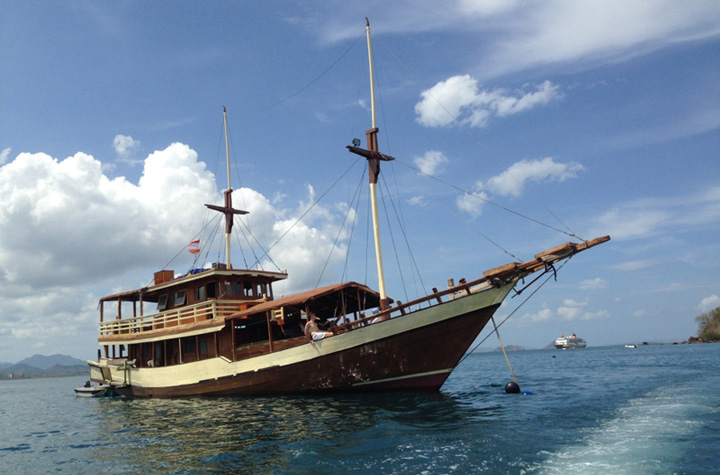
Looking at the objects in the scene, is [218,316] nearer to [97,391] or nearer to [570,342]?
[97,391]

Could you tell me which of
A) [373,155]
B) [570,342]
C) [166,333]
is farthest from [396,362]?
[570,342]

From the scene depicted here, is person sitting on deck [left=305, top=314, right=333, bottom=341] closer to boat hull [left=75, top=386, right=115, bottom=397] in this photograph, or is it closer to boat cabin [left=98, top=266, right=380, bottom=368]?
boat cabin [left=98, top=266, right=380, bottom=368]

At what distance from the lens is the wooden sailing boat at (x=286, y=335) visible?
1792 centimetres

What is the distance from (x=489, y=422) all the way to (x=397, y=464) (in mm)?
4489

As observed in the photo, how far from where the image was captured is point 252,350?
21.1m

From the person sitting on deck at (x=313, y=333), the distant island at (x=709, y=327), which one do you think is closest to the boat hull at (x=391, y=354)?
the person sitting on deck at (x=313, y=333)

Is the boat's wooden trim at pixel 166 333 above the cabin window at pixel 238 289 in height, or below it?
below

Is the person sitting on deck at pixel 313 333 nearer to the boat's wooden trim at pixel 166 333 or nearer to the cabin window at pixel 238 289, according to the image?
the boat's wooden trim at pixel 166 333

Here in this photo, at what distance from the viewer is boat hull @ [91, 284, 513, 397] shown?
1791cm

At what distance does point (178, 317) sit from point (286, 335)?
5.88 metres

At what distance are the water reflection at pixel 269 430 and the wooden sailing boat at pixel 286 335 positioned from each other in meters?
1.11

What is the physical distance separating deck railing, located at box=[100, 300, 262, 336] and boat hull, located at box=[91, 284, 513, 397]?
4.27m

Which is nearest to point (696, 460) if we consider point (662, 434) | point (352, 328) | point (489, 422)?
point (662, 434)

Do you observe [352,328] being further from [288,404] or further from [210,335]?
[210,335]
